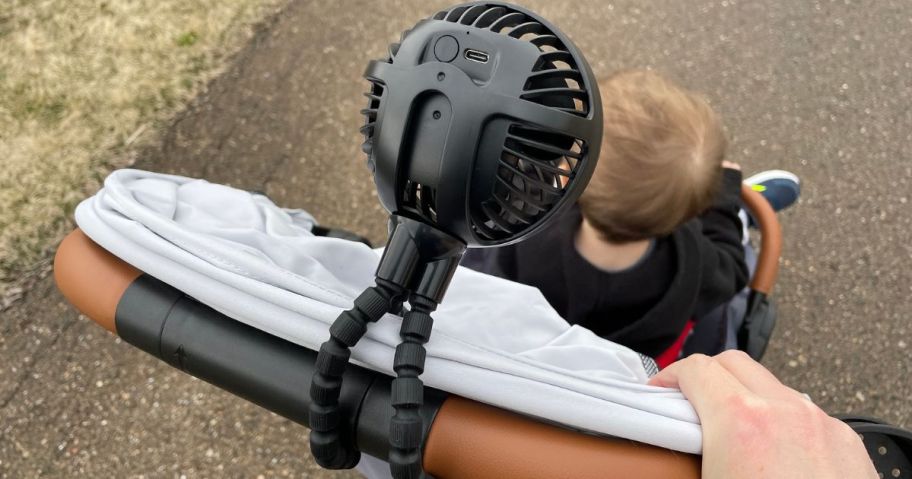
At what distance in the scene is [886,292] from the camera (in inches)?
68.7

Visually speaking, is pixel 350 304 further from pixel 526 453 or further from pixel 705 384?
pixel 705 384

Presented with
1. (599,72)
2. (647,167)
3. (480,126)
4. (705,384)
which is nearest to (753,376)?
(705,384)

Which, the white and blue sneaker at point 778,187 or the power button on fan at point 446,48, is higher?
the power button on fan at point 446,48

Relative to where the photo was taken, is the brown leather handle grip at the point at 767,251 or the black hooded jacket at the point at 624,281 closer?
the black hooded jacket at the point at 624,281

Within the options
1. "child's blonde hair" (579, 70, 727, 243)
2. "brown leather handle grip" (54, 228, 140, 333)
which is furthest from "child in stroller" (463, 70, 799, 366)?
"brown leather handle grip" (54, 228, 140, 333)

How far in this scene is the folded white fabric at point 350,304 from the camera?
57cm

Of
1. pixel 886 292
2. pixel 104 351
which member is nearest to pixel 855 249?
pixel 886 292

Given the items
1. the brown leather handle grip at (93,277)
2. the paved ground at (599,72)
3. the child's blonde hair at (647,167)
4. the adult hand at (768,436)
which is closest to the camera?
the adult hand at (768,436)

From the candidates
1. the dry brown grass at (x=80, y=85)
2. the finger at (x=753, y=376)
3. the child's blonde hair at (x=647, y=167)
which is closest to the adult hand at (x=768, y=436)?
the finger at (x=753, y=376)

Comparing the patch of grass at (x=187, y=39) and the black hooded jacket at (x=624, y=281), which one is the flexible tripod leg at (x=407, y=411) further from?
the patch of grass at (x=187, y=39)

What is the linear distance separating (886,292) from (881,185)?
330 mm

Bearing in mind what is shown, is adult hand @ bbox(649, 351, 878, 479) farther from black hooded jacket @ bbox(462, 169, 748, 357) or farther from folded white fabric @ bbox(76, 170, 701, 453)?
black hooded jacket @ bbox(462, 169, 748, 357)

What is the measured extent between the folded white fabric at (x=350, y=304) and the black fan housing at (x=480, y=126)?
13 cm

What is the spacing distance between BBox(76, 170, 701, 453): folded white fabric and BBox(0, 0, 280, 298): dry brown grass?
117 cm
